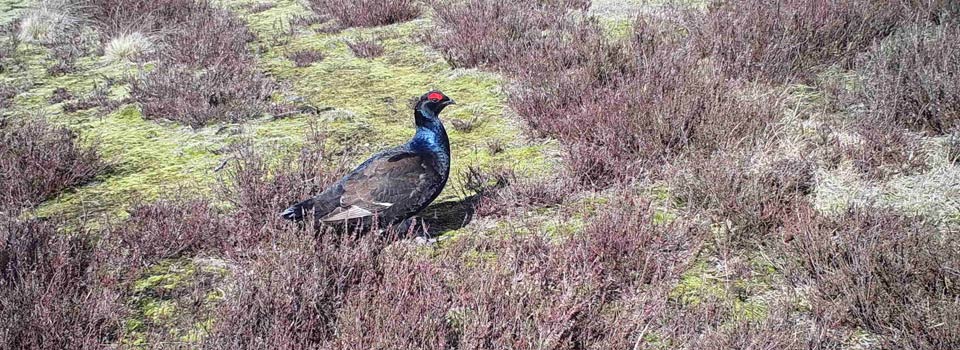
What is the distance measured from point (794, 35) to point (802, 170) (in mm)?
2368

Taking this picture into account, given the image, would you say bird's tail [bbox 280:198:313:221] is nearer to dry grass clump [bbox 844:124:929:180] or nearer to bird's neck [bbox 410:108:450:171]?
bird's neck [bbox 410:108:450:171]

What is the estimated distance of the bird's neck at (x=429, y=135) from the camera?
14.1 ft

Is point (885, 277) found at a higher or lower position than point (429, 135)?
A: lower

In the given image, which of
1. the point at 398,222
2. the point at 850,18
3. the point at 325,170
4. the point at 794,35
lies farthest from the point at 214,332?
the point at 850,18

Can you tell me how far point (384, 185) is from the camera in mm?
3986

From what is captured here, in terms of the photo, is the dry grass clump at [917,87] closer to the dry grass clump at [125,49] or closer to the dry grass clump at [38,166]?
the dry grass clump at [38,166]

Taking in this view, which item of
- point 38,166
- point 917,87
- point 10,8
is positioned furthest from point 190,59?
point 917,87

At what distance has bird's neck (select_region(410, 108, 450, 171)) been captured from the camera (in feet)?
14.1

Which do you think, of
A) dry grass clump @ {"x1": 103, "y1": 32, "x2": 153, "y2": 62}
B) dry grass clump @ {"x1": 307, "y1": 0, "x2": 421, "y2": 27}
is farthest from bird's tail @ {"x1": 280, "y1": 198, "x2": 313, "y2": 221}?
dry grass clump @ {"x1": 307, "y1": 0, "x2": 421, "y2": 27}

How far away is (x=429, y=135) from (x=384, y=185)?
19.6 inches

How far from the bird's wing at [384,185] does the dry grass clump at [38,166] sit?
207 centimetres

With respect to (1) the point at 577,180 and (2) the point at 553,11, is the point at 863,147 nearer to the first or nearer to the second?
(1) the point at 577,180

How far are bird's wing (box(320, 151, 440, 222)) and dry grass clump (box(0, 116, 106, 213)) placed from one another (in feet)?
6.80

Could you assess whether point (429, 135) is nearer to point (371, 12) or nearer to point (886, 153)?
point (886, 153)
